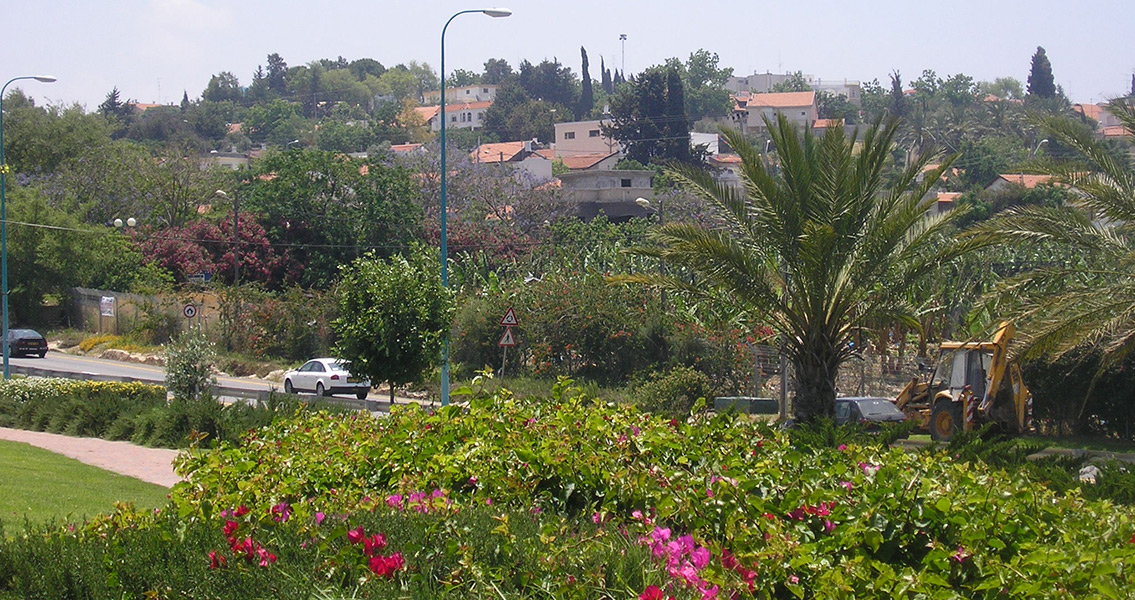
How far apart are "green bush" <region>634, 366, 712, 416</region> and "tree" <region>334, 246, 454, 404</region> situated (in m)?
7.22

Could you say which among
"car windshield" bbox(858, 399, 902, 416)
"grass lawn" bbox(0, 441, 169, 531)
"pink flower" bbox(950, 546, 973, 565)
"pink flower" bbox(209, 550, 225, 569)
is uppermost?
"pink flower" bbox(950, 546, 973, 565)

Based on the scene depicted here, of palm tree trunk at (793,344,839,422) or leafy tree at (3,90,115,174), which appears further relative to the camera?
leafy tree at (3,90,115,174)

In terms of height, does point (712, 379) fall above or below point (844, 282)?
below

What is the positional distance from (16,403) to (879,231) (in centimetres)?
1803

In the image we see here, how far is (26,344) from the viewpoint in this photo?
42.0 meters

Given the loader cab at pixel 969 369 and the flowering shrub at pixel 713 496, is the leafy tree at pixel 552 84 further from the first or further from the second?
the flowering shrub at pixel 713 496

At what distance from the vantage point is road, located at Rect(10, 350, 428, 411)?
1297 inches

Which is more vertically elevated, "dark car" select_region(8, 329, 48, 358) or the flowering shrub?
the flowering shrub

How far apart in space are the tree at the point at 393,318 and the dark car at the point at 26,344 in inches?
1003

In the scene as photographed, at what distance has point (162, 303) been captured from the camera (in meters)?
43.7

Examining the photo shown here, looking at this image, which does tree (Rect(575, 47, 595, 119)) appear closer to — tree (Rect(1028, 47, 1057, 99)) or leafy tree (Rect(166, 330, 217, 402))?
tree (Rect(1028, 47, 1057, 99))

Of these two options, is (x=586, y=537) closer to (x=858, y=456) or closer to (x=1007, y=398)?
(x=858, y=456)

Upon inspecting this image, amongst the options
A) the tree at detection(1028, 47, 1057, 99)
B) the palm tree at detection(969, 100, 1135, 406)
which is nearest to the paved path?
the palm tree at detection(969, 100, 1135, 406)

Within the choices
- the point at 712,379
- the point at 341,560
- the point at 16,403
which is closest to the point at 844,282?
the point at 341,560
